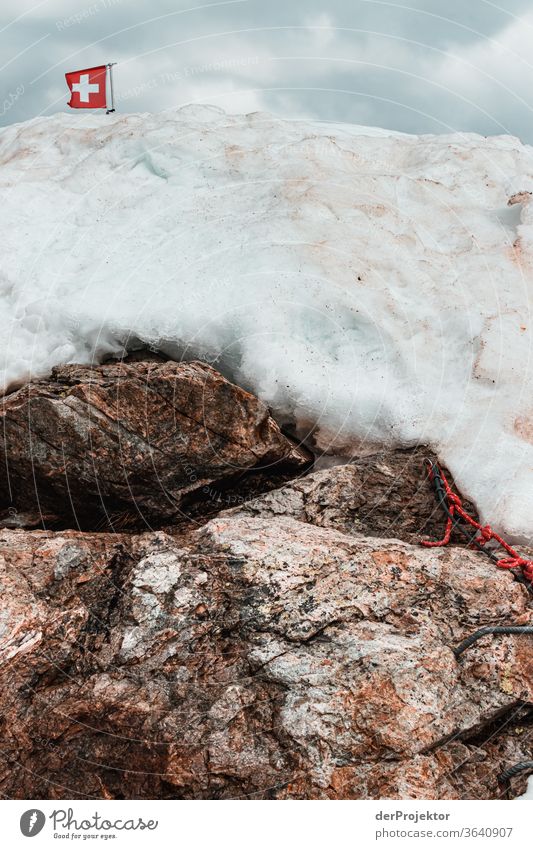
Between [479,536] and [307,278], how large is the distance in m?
3.74

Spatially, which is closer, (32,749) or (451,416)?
(32,749)

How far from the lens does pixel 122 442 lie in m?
6.21

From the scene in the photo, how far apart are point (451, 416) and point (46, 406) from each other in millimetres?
4088

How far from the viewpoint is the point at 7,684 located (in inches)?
181

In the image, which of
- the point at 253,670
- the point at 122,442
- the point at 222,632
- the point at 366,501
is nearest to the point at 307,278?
the point at 366,501

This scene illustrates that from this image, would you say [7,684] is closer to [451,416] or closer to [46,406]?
[46,406]

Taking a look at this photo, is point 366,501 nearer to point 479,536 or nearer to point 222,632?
point 479,536

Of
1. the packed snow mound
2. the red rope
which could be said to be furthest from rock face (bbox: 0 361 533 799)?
the packed snow mound

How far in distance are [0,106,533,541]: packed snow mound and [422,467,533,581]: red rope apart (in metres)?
0.24

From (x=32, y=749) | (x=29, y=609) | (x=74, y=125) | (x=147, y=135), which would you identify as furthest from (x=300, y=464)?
(x=74, y=125)

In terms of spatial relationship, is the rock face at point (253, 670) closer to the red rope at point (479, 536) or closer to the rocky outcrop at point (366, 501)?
the red rope at point (479, 536)

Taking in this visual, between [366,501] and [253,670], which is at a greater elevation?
[366,501]

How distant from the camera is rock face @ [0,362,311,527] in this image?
6176 millimetres

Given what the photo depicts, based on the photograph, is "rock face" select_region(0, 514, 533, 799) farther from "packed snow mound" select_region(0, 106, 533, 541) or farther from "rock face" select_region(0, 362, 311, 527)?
"packed snow mound" select_region(0, 106, 533, 541)
